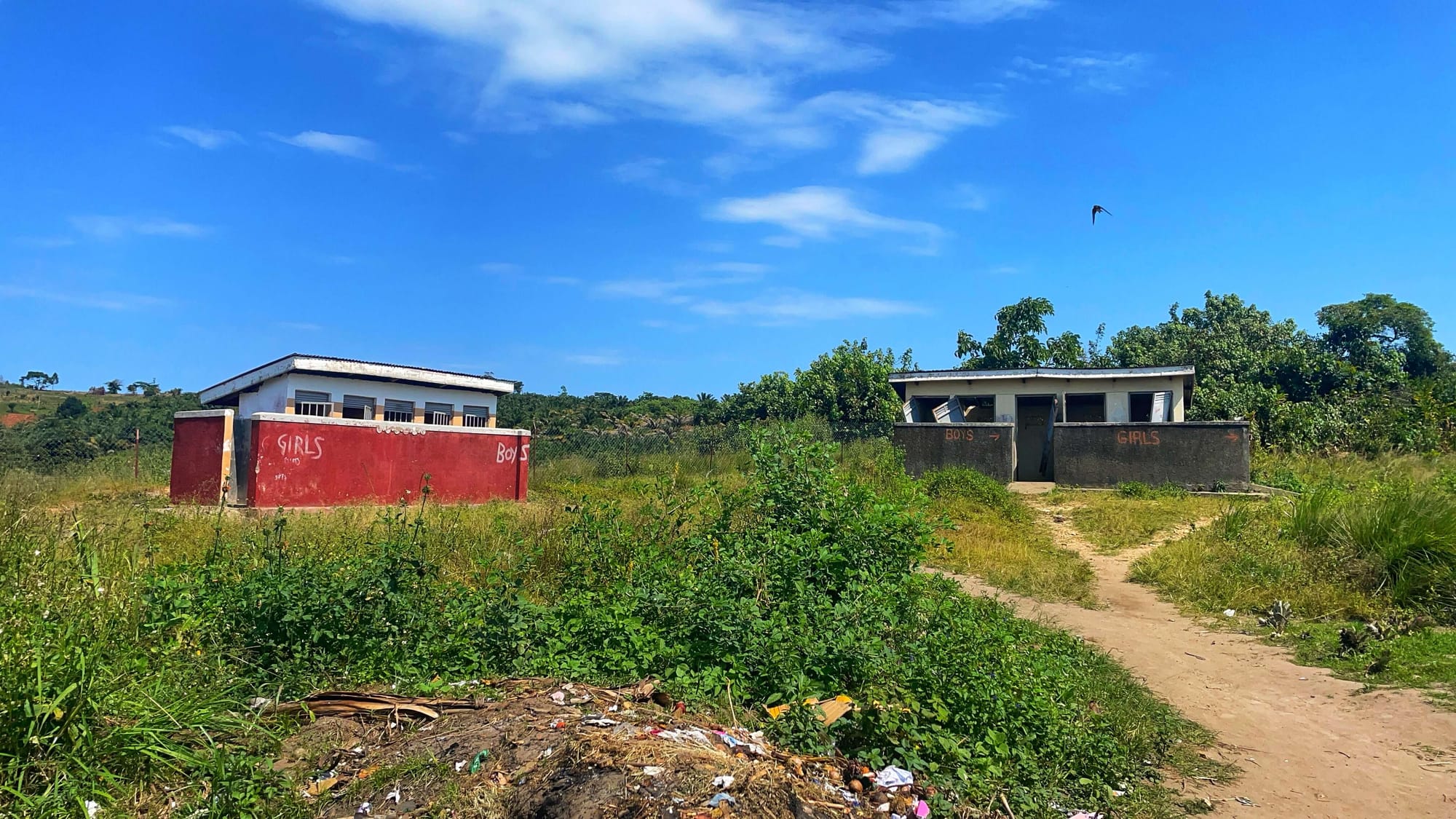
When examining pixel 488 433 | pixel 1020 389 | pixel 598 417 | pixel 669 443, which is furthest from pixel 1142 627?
pixel 598 417

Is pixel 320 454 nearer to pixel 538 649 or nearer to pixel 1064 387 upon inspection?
pixel 538 649

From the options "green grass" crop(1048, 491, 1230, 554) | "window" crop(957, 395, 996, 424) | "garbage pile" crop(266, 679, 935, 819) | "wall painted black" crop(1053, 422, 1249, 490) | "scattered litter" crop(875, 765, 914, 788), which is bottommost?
"scattered litter" crop(875, 765, 914, 788)

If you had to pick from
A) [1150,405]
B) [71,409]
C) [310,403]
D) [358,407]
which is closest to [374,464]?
[310,403]

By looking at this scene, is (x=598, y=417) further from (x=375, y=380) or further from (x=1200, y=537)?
(x=1200, y=537)

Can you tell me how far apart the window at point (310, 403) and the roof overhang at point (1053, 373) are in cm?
1562

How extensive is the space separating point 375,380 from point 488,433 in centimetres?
914

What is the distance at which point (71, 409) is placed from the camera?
123 ft

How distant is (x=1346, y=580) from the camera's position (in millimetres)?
9211

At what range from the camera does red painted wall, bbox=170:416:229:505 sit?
14.7 m

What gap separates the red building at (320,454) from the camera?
1455 centimetres

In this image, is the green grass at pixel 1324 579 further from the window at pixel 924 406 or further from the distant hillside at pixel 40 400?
the distant hillside at pixel 40 400

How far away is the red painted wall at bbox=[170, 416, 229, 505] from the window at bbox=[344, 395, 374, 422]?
30.8 ft

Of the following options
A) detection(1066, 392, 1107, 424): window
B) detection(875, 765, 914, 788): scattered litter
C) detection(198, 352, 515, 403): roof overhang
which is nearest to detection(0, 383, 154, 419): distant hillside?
detection(198, 352, 515, 403): roof overhang

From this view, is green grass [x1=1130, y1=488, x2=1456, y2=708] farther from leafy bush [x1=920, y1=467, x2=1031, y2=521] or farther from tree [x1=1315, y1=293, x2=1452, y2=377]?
tree [x1=1315, y1=293, x2=1452, y2=377]
